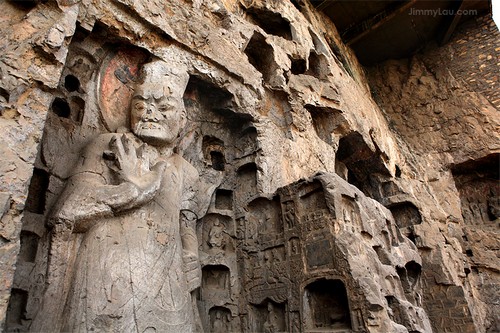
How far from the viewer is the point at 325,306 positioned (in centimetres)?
422

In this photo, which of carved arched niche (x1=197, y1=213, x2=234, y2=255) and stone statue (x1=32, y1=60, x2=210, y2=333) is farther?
carved arched niche (x1=197, y1=213, x2=234, y2=255)

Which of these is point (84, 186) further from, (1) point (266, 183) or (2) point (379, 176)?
(2) point (379, 176)

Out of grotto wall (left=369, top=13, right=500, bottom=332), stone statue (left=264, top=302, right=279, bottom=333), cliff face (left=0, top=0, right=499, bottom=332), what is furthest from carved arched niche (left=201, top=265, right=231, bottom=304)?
grotto wall (left=369, top=13, right=500, bottom=332)

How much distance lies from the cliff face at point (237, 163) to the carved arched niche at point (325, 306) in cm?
1

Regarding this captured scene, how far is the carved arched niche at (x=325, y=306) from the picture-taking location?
4051mm

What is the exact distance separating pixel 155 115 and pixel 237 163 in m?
1.65

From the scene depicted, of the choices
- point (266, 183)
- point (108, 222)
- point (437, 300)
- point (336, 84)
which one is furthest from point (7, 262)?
point (437, 300)

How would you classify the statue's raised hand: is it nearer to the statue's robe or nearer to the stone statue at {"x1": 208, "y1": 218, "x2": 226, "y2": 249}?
the statue's robe

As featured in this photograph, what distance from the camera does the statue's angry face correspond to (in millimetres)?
4070

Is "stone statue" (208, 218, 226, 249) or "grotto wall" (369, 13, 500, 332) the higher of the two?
"grotto wall" (369, 13, 500, 332)

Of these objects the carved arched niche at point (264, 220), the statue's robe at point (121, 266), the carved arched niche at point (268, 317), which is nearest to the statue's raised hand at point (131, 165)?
the statue's robe at point (121, 266)

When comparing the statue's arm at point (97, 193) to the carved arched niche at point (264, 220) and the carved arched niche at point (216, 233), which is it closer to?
the carved arched niche at point (216, 233)

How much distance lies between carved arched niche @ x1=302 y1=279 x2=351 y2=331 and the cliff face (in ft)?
0.05

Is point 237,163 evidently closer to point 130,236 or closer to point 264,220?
point 264,220
